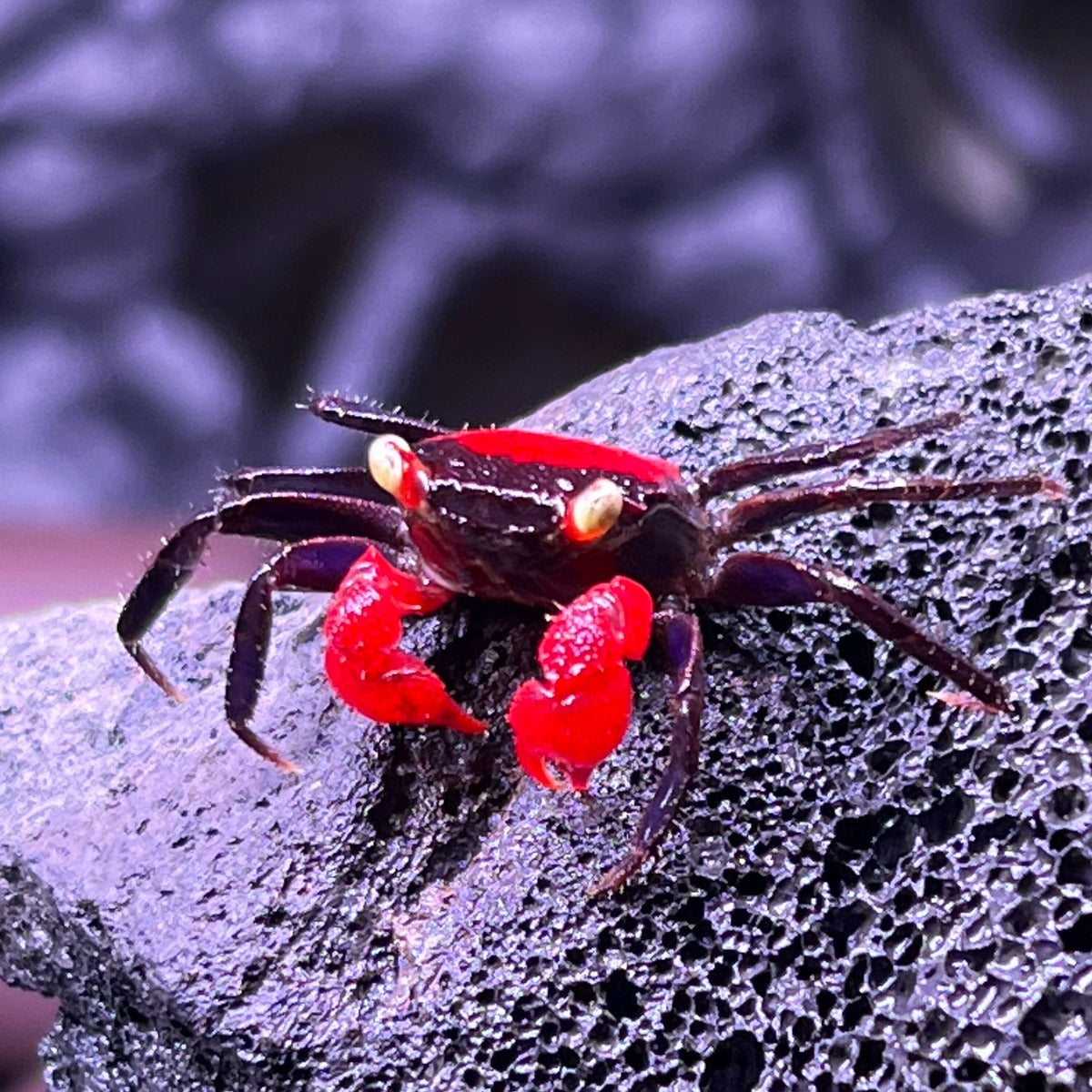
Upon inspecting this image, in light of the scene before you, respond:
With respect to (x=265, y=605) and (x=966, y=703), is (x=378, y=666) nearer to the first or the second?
(x=265, y=605)

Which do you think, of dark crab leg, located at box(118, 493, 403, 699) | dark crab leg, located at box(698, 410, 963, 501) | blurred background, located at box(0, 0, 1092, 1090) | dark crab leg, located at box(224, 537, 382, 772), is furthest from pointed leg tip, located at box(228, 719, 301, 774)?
blurred background, located at box(0, 0, 1092, 1090)

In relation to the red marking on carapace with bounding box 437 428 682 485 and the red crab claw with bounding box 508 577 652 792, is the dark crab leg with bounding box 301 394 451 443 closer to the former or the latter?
the red marking on carapace with bounding box 437 428 682 485

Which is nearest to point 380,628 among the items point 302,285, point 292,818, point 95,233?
point 292,818

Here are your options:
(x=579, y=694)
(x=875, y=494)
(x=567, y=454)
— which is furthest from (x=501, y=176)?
(x=579, y=694)

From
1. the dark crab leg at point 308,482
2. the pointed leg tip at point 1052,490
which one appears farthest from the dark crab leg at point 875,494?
the dark crab leg at point 308,482

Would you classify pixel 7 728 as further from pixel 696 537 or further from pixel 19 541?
pixel 19 541

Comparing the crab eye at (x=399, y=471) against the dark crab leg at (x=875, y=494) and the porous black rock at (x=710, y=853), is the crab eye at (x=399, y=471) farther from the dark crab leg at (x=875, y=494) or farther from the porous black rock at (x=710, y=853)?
the dark crab leg at (x=875, y=494)

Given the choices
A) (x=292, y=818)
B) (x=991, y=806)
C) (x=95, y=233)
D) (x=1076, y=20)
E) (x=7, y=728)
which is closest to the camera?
(x=991, y=806)
